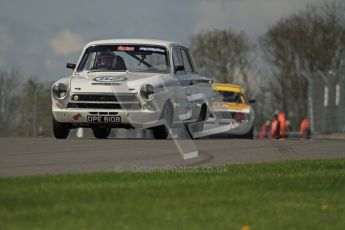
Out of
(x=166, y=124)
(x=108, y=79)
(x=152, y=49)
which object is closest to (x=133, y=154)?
(x=108, y=79)

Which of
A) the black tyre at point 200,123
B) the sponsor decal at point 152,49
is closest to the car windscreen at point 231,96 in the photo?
the black tyre at point 200,123

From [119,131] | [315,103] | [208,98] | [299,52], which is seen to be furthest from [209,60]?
[208,98]

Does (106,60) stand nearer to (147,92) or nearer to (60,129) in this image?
(60,129)

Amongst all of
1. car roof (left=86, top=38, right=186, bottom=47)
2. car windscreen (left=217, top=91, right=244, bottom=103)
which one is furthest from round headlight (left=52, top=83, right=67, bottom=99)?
car windscreen (left=217, top=91, right=244, bottom=103)

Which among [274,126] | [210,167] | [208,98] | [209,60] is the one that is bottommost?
[209,60]

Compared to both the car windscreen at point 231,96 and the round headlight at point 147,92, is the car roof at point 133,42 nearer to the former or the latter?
the round headlight at point 147,92

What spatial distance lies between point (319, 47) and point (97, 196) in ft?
186

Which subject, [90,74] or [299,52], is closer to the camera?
[90,74]

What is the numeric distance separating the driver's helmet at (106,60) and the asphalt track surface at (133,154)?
204 cm

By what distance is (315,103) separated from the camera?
3512 centimetres

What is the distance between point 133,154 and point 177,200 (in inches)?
176

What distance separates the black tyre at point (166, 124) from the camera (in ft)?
52.3

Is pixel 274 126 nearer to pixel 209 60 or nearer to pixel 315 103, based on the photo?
pixel 315 103

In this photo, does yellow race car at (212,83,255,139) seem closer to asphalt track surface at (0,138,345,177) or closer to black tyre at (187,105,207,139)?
black tyre at (187,105,207,139)
